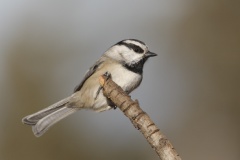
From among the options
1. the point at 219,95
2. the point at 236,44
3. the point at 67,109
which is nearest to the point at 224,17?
→ the point at 236,44

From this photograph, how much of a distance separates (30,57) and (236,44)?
1484 mm

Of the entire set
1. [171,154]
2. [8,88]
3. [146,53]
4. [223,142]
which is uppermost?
[8,88]

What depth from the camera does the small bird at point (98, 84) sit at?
2893mm

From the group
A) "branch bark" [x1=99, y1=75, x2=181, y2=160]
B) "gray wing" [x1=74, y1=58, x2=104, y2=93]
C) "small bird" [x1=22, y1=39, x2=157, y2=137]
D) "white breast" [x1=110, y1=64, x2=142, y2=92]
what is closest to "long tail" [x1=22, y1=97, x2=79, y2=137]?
"small bird" [x1=22, y1=39, x2=157, y2=137]

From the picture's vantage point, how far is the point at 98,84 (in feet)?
9.49

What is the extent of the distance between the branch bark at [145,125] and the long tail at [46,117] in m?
0.79

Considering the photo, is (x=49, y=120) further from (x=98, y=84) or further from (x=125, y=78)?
(x=125, y=78)

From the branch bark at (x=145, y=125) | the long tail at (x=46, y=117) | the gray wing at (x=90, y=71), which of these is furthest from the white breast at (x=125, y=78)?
the branch bark at (x=145, y=125)

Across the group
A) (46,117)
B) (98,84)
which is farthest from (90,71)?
(46,117)

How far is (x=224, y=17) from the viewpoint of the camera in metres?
4.77

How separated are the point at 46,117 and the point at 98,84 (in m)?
0.28

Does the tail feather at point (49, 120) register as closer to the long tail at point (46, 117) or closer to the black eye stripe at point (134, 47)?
the long tail at point (46, 117)

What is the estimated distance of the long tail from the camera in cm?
277

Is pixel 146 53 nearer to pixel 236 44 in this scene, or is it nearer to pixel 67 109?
pixel 67 109
